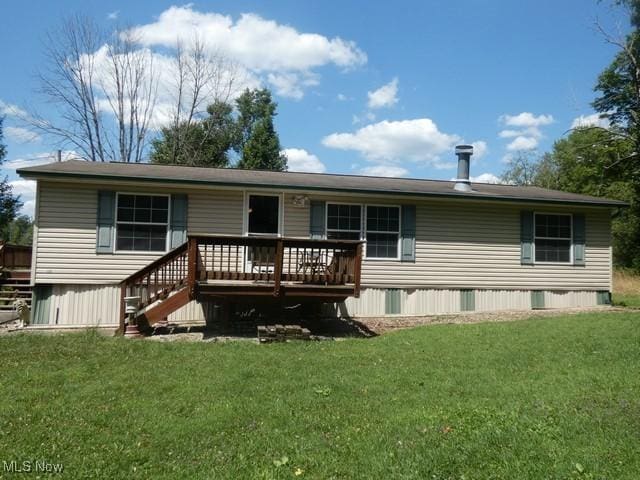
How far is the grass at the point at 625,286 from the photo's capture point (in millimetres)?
16109

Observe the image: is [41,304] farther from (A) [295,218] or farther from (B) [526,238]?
(B) [526,238]

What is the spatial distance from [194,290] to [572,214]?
31.8 ft

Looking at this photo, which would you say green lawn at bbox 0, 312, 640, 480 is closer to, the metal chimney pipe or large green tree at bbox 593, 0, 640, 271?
the metal chimney pipe

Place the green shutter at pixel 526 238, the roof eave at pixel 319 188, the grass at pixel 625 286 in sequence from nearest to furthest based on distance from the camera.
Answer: the roof eave at pixel 319 188, the green shutter at pixel 526 238, the grass at pixel 625 286

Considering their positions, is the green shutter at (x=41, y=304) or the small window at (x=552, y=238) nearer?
the green shutter at (x=41, y=304)

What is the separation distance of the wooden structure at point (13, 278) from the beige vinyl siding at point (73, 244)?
2.33m

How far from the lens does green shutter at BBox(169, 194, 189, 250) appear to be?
10445 mm

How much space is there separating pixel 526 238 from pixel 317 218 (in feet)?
17.5

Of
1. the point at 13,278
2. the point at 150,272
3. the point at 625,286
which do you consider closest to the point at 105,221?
the point at 150,272

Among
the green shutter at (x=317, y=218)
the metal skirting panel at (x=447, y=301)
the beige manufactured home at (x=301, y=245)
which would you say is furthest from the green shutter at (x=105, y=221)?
the metal skirting panel at (x=447, y=301)

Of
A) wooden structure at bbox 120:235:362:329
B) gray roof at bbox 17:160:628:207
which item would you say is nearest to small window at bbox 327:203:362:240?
gray roof at bbox 17:160:628:207

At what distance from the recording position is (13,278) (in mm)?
12602

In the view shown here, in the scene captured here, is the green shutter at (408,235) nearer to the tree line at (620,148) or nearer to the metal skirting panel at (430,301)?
the metal skirting panel at (430,301)

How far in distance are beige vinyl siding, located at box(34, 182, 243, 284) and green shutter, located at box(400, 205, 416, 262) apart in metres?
5.19
